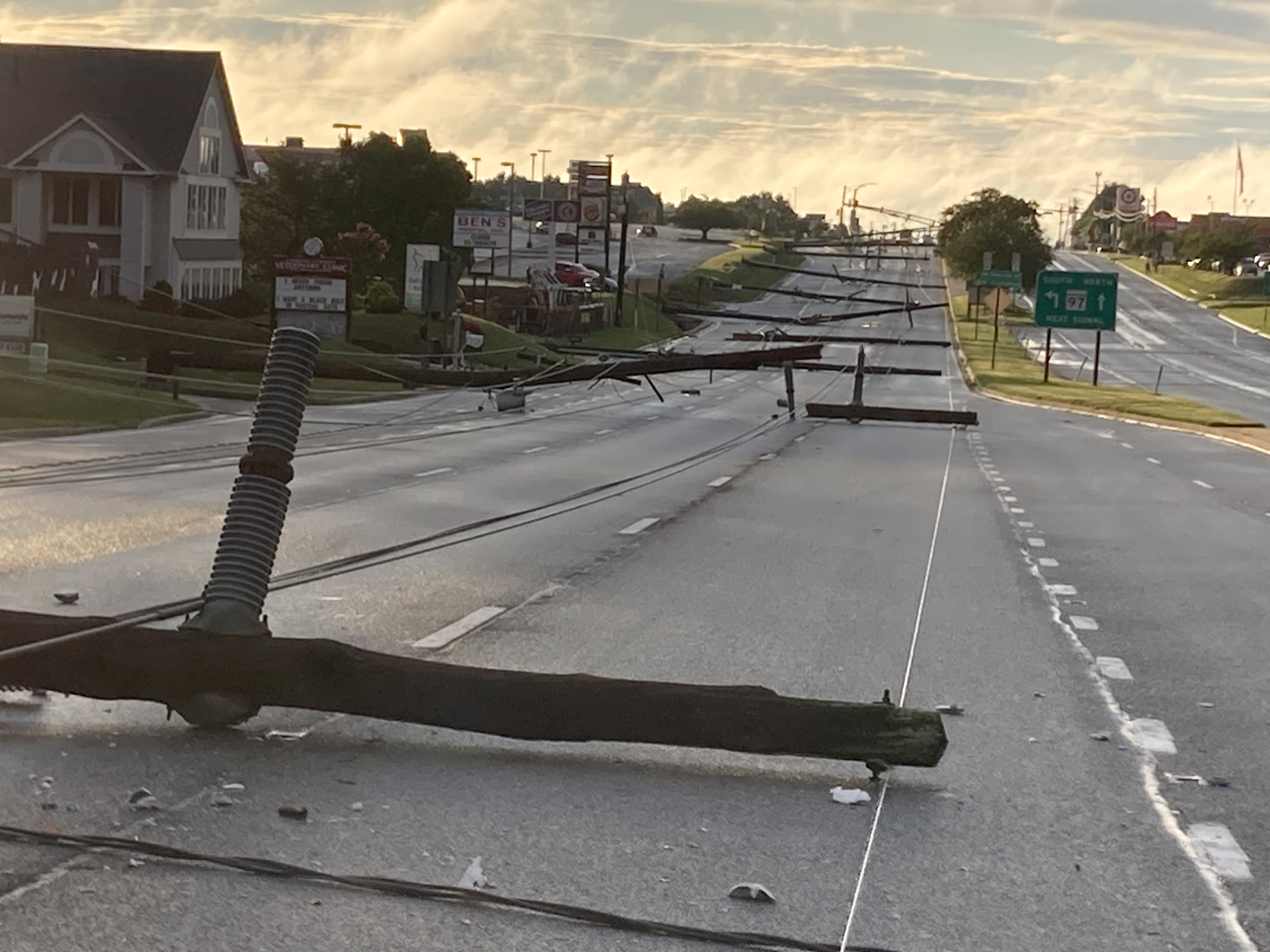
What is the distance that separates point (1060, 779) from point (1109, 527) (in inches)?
579

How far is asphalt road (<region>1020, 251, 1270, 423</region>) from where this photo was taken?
8406cm

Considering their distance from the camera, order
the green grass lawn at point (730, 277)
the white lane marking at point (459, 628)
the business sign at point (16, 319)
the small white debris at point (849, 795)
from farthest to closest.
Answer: the green grass lawn at point (730, 277), the business sign at point (16, 319), the white lane marking at point (459, 628), the small white debris at point (849, 795)

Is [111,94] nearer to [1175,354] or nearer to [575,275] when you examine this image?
[575,275]

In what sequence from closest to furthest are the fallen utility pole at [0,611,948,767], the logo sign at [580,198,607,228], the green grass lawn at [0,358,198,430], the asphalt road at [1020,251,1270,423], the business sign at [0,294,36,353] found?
the fallen utility pole at [0,611,948,767], the green grass lawn at [0,358,198,430], the business sign at [0,294,36,353], the asphalt road at [1020,251,1270,423], the logo sign at [580,198,607,228]

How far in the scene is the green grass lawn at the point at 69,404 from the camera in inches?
1284

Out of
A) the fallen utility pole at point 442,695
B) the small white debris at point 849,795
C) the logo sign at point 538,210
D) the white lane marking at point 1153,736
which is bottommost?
the white lane marking at point 1153,736

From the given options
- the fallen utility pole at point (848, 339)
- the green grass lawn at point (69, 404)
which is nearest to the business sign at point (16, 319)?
the green grass lawn at point (69, 404)

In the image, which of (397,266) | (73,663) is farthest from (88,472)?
(397,266)

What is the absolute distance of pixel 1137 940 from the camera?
622cm

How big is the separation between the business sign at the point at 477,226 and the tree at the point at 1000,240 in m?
62.5

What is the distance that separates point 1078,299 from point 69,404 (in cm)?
4883

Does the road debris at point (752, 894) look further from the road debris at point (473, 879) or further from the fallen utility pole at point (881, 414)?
the fallen utility pole at point (881, 414)

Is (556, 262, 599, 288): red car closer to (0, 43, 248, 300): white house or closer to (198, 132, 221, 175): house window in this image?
(198, 132, 221, 175): house window

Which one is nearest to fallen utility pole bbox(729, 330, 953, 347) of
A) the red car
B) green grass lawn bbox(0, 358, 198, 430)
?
green grass lawn bbox(0, 358, 198, 430)
